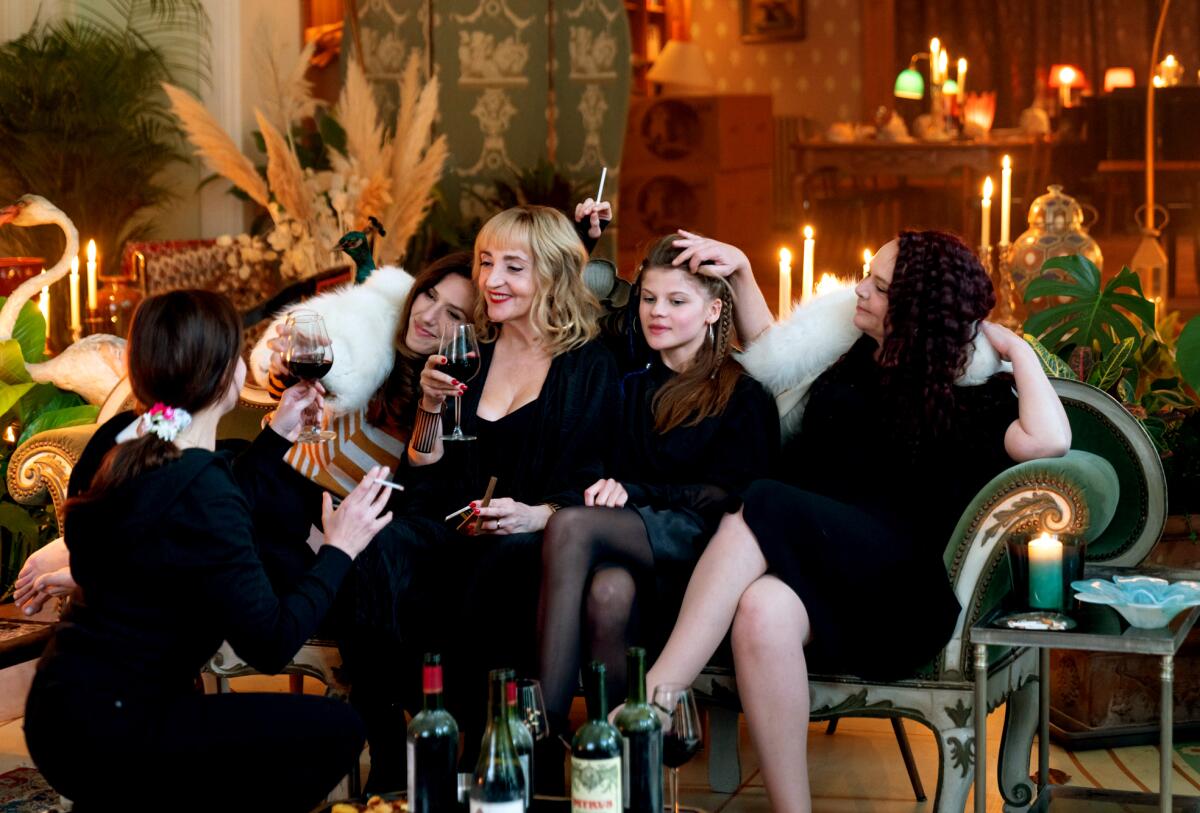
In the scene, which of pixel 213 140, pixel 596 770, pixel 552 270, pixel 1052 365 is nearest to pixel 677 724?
pixel 596 770

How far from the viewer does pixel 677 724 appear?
1.91m

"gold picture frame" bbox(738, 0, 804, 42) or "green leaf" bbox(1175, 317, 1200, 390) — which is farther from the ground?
"gold picture frame" bbox(738, 0, 804, 42)

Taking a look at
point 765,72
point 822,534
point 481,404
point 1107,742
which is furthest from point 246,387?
point 765,72

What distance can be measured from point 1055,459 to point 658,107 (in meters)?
6.21

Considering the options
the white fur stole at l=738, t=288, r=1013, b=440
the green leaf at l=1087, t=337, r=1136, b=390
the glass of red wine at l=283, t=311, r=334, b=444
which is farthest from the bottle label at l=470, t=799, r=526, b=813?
the green leaf at l=1087, t=337, r=1136, b=390

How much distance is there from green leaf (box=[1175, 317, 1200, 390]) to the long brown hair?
1.01m

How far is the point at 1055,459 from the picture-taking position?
255cm

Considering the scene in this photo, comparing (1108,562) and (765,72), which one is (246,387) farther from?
(765,72)

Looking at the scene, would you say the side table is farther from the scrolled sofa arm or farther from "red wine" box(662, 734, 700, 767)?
"red wine" box(662, 734, 700, 767)

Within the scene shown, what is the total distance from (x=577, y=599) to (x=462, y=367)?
0.49m

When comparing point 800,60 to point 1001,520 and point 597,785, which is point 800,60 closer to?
point 1001,520

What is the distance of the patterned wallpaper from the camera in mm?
10703

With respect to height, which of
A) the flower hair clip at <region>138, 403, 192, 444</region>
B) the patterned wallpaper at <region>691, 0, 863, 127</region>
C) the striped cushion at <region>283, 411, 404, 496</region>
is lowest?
the striped cushion at <region>283, 411, 404, 496</region>

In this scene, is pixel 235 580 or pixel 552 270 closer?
pixel 235 580
